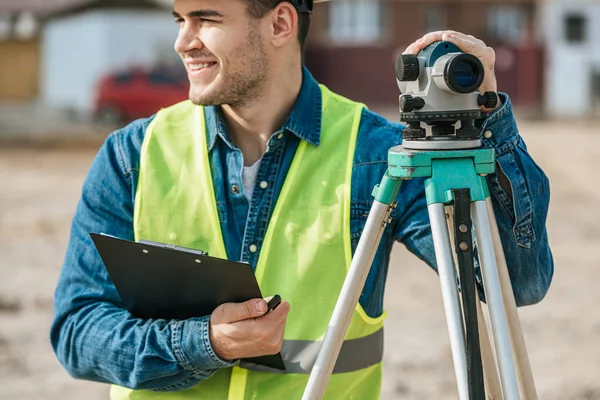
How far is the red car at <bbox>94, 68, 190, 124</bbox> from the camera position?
802 inches

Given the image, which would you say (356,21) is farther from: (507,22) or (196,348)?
(196,348)

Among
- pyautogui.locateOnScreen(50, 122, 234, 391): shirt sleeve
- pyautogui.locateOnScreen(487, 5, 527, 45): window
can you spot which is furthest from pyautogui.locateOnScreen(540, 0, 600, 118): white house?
pyautogui.locateOnScreen(50, 122, 234, 391): shirt sleeve

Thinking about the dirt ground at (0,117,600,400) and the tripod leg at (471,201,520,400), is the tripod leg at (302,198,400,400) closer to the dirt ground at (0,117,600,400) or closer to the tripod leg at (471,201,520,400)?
the tripod leg at (471,201,520,400)

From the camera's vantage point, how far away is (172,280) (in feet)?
7.31

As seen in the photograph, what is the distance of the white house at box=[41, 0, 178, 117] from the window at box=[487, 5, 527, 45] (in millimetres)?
9928

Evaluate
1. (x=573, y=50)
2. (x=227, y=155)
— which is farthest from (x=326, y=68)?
(x=227, y=155)

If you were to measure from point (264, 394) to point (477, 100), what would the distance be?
86 centimetres

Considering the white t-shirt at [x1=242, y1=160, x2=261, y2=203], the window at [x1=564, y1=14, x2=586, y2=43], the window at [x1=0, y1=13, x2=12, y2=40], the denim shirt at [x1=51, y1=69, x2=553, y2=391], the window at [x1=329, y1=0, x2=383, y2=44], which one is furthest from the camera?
the window at [x1=0, y1=13, x2=12, y2=40]

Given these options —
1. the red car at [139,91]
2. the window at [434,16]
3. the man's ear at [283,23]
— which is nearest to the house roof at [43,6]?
the red car at [139,91]

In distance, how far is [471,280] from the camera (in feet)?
6.44

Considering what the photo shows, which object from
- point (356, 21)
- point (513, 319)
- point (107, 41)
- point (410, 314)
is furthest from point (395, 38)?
point (513, 319)

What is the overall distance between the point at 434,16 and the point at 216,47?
28.5 m

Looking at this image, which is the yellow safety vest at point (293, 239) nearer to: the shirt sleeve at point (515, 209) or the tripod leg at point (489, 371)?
the shirt sleeve at point (515, 209)

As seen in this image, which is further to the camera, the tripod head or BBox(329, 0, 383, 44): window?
BBox(329, 0, 383, 44): window
